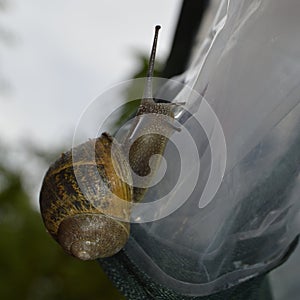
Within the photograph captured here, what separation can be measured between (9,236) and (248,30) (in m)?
2.51

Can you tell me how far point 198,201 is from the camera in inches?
19.4

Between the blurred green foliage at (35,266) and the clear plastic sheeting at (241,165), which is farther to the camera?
the blurred green foliage at (35,266)

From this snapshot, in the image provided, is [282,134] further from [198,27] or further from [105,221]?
[198,27]

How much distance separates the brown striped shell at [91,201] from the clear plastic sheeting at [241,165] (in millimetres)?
33

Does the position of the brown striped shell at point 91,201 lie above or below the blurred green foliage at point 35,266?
above

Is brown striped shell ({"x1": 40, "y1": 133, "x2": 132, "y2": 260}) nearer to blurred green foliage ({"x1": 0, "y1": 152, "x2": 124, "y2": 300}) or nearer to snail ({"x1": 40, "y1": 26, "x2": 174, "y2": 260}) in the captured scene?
snail ({"x1": 40, "y1": 26, "x2": 174, "y2": 260})

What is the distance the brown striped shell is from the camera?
49 centimetres

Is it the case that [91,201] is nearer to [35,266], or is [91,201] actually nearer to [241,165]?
[241,165]

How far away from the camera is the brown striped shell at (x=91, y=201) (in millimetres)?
487

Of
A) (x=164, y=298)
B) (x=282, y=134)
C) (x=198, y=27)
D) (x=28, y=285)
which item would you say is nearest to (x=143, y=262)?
(x=164, y=298)

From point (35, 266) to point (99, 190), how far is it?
2.38 m

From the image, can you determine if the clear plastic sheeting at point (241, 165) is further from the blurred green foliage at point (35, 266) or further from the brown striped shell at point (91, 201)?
the blurred green foliage at point (35, 266)

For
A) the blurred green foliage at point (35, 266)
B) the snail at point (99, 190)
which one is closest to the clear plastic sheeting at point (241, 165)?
the snail at point (99, 190)

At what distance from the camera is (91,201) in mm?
487
